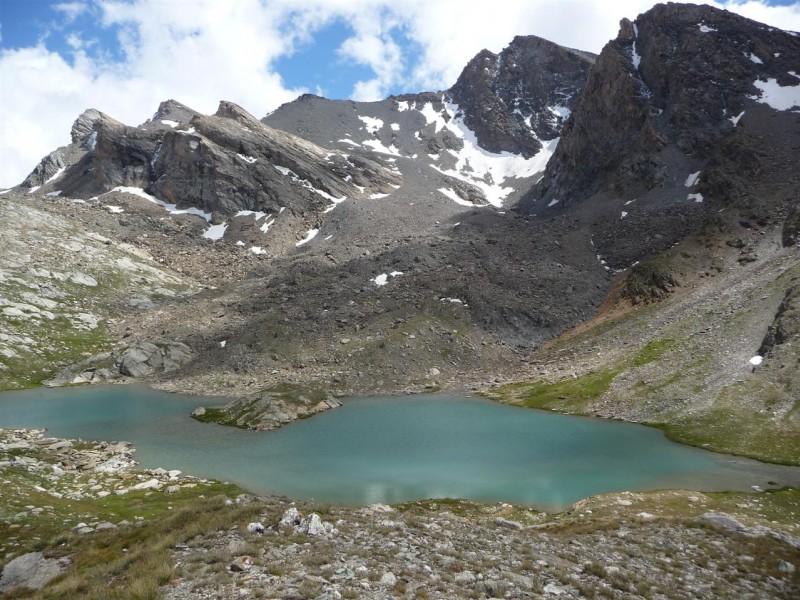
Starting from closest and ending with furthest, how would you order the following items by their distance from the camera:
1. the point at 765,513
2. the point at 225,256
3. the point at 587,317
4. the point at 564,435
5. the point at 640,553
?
the point at 640,553, the point at 765,513, the point at 564,435, the point at 587,317, the point at 225,256

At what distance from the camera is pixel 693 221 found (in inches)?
4318

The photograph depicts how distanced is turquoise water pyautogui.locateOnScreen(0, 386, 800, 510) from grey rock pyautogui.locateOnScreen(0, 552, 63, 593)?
1909 cm

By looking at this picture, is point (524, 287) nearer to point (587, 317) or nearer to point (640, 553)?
point (587, 317)

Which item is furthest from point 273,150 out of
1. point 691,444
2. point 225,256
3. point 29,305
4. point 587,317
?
point 691,444

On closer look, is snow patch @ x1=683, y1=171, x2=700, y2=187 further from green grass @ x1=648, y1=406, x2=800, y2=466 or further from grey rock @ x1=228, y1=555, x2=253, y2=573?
grey rock @ x1=228, y1=555, x2=253, y2=573

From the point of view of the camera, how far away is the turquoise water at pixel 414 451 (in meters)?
38.8

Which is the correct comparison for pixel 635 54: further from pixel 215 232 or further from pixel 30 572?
pixel 30 572

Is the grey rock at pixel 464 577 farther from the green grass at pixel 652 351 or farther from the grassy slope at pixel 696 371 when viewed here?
the green grass at pixel 652 351

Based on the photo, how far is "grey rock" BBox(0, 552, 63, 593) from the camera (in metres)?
17.4

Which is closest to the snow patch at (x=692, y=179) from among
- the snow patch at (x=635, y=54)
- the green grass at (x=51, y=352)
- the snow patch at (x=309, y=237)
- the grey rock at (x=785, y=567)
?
the snow patch at (x=635, y=54)

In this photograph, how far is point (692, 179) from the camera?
411 ft

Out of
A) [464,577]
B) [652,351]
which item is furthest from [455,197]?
[464,577]

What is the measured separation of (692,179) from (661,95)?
42.2m

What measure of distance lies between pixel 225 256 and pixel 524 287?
86.7 metres
